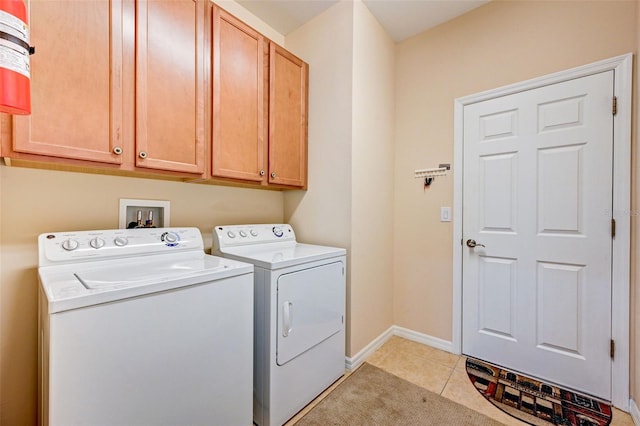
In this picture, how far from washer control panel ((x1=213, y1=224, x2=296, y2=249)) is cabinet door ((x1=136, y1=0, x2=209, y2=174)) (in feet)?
1.48

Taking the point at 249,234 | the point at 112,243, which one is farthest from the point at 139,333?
the point at 249,234

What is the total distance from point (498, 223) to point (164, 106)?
230 centimetres

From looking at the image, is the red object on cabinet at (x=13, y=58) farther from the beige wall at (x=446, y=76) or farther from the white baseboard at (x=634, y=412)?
the white baseboard at (x=634, y=412)

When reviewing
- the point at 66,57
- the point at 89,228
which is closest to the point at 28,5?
the point at 66,57

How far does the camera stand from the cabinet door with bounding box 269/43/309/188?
6.44 ft

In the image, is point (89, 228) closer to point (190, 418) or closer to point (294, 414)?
point (190, 418)

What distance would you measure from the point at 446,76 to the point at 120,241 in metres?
2.58

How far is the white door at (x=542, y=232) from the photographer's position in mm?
1679

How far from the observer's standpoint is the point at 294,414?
1.56 meters

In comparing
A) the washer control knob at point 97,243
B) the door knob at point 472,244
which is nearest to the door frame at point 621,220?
the door knob at point 472,244

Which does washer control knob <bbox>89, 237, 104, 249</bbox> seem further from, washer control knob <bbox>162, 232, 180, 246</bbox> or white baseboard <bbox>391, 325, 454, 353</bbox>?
white baseboard <bbox>391, 325, 454, 353</bbox>

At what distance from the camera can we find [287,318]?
148 cm

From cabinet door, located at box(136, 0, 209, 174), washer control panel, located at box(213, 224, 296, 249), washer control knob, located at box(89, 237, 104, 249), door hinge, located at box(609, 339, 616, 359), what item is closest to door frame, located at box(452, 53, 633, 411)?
door hinge, located at box(609, 339, 616, 359)

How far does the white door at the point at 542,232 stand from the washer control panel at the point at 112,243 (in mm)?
2062
